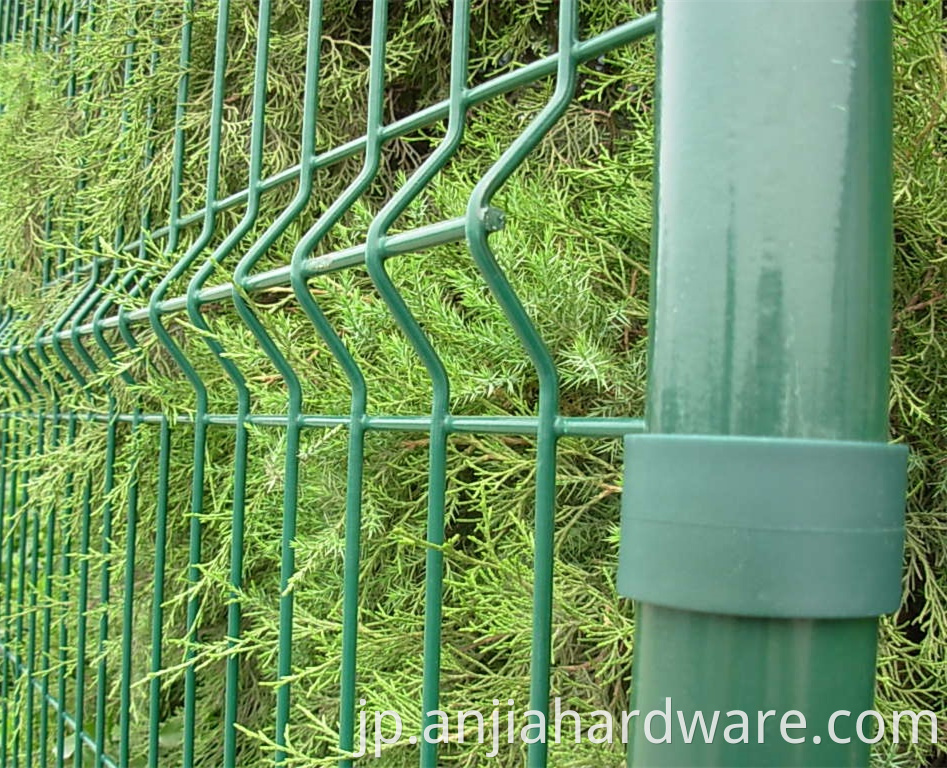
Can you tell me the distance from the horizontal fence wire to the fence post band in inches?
6.7

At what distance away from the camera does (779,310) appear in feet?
2.81

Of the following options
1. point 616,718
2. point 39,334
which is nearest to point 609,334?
point 616,718

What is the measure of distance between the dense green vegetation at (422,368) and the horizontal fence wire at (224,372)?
4 cm

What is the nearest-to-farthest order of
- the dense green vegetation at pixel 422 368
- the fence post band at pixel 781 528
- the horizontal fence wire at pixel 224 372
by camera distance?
the fence post band at pixel 781 528 → the horizontal fence wire at pixel 224 372 → the dense green vegetation at pixel 422 368

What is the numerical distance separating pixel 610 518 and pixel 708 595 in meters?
1.36

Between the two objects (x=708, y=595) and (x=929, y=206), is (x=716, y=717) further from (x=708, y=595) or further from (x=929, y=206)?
(x=929, y=206)

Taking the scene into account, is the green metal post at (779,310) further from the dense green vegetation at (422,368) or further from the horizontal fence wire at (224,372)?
the dense green vegetation at (422,368)

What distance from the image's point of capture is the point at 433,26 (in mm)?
2803

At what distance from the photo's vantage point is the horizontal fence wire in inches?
45.4

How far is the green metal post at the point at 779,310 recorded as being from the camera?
84 cm

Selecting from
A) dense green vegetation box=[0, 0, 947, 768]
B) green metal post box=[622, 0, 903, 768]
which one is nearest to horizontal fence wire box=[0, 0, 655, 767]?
dense green vegetation box=[0, 0, 947, 768]

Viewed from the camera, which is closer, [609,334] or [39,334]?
[609,334]

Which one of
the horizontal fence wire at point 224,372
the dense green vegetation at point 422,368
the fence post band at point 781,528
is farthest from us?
the dense green vegetation at point 422,368

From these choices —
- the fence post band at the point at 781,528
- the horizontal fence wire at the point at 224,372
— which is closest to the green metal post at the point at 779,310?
the fence post band at the point at 781,528
